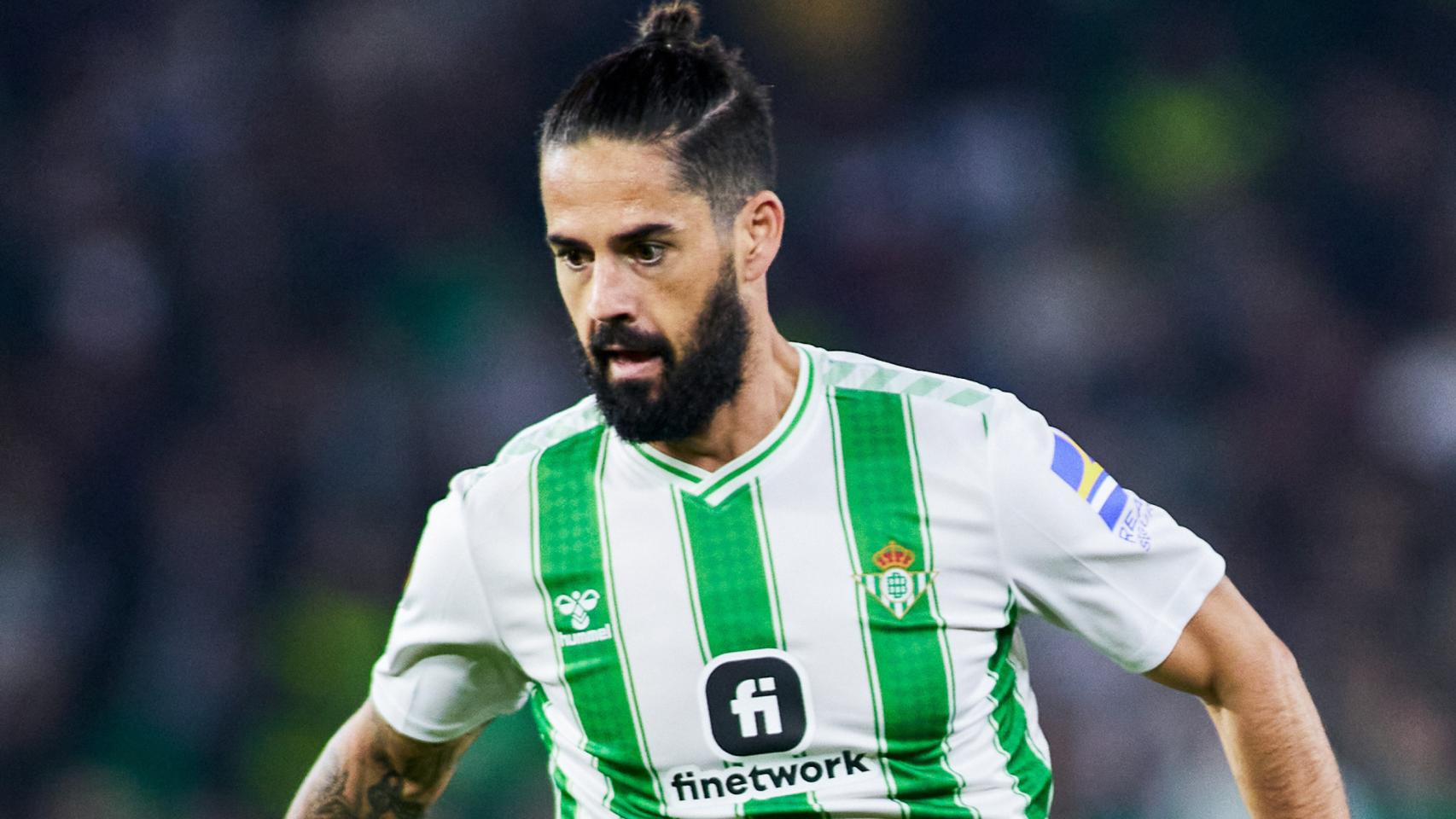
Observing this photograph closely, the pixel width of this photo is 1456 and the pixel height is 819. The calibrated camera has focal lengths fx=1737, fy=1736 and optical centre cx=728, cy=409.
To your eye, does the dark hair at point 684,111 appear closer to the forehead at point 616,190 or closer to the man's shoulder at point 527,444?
the forehead at point 616,190

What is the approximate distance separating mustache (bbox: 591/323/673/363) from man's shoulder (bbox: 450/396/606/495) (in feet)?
0.77

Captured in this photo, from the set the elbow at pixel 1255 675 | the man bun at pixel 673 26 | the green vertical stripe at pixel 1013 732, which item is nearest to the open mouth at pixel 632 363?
the man bun at pixel 673 26

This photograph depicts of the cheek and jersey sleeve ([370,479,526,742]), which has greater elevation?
the cheek

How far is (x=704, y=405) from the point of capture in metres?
2.42

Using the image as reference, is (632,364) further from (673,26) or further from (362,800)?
(362,800)

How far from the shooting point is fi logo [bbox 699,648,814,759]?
2.38 metres

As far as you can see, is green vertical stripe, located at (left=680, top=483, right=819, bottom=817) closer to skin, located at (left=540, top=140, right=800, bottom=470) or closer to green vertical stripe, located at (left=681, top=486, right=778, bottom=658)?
green vertical stripe, located at (left=681, top=486, right=778, bottom=658)

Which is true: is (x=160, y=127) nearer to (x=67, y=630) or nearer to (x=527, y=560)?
(x=67, y=630)

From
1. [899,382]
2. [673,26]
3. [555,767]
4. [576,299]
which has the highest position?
[673,26]

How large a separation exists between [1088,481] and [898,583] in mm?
298

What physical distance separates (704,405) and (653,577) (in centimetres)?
26

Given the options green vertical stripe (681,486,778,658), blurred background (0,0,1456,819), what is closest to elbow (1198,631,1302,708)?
green vertical stripe (681,486,778,658)

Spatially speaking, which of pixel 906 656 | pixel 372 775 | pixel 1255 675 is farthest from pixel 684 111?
pixel 372 775

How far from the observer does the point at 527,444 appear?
264 cm
